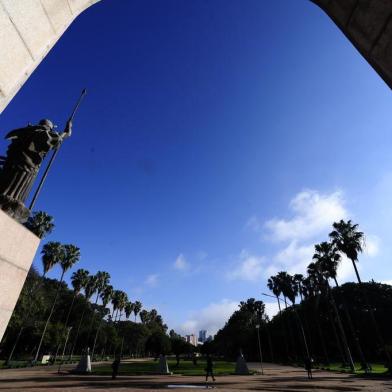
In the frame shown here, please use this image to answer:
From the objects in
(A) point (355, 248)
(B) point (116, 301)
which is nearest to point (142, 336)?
(B) point (116, 301)

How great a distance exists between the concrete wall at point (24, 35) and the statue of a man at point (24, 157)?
1.56m

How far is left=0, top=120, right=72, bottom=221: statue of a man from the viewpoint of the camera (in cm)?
338

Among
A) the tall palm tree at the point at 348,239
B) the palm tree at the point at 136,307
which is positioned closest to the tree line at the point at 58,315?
the palm tree at the point at 136,307

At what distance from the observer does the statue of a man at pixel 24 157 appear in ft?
11.1

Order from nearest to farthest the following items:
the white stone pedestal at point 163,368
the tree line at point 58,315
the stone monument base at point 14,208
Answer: the stone monument base at point 14,208
the white stone pedestal at point 163,368
the tree line at point 58,315

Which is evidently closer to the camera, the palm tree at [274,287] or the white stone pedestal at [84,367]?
the white stone pedestal at [84,367]

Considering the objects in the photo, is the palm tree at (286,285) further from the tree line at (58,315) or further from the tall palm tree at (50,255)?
the tall palm tree at (50,255)

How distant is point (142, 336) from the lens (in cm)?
8319

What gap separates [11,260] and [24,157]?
5.00 feet

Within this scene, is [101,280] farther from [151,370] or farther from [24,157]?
[24,157]

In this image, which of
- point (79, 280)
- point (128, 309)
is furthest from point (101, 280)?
point (128, 309)

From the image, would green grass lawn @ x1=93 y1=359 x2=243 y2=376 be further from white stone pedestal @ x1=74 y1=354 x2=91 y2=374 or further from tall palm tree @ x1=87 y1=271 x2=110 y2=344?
tall palm tree @ x1=87 y1=271 x2=110 y2=344

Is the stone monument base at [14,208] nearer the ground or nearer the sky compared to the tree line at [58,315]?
nearer the ground

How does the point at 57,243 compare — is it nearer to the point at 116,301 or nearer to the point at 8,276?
the point at 116,301
